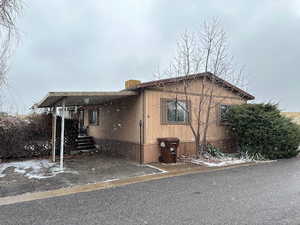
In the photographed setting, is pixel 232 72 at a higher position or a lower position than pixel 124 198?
higher

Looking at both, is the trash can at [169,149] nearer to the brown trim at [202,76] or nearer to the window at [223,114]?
the brown trim at [202,76]

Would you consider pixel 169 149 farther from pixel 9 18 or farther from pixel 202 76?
pixel 9 18

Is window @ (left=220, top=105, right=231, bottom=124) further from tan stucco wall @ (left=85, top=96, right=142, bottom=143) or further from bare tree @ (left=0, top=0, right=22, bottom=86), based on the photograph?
bare tree @ (left=0, top=0, right=22, bottom=86)

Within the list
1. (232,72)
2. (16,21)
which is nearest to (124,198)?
(16,21)

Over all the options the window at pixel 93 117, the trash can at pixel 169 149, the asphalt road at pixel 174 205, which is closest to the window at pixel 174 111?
the trash can at pixel 169 149

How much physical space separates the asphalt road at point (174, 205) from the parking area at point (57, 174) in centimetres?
105

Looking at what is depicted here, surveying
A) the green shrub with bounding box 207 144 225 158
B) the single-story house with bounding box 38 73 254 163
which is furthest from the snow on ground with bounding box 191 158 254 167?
the single-story house with bounding box 38 73 254 163

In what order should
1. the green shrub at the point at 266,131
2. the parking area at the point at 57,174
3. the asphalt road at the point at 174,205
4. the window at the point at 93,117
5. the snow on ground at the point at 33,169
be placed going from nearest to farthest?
the asphalt road at the point at 174,205 → the parking area at the point at 57,174 → the snow on ground at the point at 33,169 → the green shrub at the point at 266,131 → the window at the point at 93,117

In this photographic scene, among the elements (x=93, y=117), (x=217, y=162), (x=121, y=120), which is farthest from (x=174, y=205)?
(x=93, y=117)

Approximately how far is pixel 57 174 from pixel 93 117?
6806 mm

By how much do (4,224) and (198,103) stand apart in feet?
28.1

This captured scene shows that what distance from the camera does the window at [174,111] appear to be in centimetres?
889

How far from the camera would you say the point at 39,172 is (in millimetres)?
6770

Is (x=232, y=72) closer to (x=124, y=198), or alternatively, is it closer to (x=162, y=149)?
(x=162, y=149)
